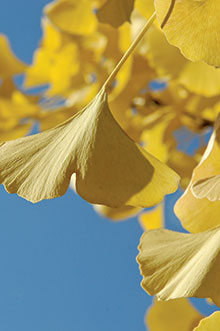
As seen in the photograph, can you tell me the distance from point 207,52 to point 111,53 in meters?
0.48

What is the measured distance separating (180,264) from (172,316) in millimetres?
223

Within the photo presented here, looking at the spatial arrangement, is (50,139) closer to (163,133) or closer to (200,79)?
(200,79)

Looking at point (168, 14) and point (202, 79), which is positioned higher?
point (168, 14)

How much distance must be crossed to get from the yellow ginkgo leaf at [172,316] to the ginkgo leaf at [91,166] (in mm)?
235

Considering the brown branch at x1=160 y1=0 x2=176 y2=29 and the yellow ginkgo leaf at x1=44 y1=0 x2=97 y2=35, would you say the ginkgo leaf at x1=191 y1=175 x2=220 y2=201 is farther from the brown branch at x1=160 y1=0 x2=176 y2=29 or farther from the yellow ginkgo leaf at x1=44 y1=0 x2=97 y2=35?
the yellow ginkgo leaf at x1=44 y1=0 x2=97 y2=35

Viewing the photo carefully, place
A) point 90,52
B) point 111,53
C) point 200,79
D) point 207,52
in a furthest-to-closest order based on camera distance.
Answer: point 90,52, point 111,53, point 200,79, point 207,52

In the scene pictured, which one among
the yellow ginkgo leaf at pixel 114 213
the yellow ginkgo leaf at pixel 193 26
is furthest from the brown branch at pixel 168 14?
the yellow ginkgo leaf at pixel 114 213

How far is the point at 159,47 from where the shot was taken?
0.60 m

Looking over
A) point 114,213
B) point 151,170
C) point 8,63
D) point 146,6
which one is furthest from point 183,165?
point 8,63

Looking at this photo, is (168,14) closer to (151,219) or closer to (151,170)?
(151,170)

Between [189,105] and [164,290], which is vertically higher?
[164,290]

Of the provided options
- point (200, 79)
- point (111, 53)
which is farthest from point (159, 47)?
point (111, 53)

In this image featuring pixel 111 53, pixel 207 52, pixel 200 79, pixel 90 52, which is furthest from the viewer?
pixel 90 52

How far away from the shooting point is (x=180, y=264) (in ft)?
1.15
